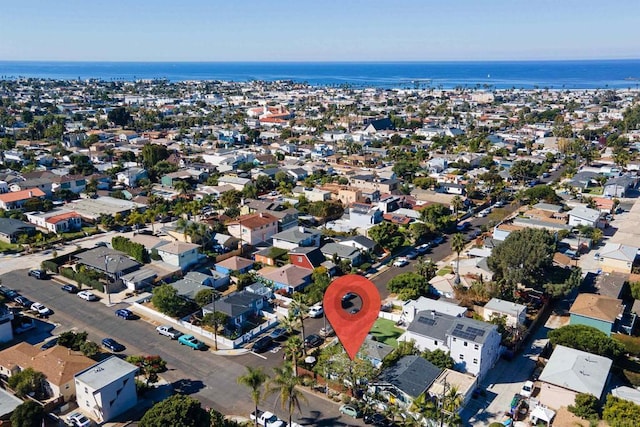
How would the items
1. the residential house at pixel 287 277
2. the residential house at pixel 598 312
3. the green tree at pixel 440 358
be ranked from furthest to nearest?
the residential house at pixel 287 277 → the residential house at pixel 598 312 → the green tree at pixel 440 358

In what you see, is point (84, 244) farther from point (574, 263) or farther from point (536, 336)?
point (574, 263)

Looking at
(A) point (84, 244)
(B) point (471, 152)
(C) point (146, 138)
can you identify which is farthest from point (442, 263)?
(C) point (146, 138)

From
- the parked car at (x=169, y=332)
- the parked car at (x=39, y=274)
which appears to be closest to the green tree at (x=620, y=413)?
the parked car at (x=169, y=332)

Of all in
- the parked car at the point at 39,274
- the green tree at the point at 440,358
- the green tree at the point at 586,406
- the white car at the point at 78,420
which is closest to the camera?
the green tree at the point at 586,406

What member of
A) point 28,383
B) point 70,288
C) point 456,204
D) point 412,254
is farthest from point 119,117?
point 28,383

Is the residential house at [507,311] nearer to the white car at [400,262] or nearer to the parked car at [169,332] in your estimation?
the white car at [400,262]

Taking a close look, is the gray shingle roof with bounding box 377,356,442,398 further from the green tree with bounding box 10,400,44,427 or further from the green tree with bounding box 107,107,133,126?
the green tree with bounding box 107,107,133,126
